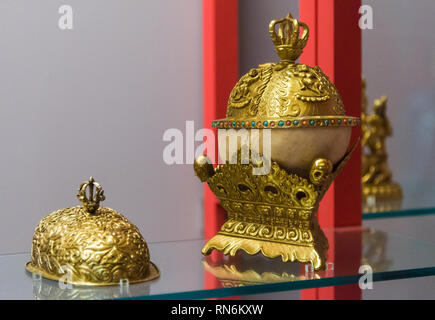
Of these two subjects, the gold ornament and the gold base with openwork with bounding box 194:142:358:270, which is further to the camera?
the gold ornament

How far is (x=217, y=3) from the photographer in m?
1.94

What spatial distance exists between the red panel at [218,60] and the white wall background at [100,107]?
0.27 feet

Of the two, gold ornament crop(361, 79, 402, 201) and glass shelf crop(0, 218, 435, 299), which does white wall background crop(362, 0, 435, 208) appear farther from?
glass shelf crop(0, 218, 435, 299)

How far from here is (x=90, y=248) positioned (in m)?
Result: 1.11

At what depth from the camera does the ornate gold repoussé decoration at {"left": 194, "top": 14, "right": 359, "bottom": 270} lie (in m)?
1.20

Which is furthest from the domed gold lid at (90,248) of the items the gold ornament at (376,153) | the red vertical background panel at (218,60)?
the gold ornament at (376,153)

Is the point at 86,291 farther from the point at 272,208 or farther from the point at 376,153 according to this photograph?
the point at 376,153

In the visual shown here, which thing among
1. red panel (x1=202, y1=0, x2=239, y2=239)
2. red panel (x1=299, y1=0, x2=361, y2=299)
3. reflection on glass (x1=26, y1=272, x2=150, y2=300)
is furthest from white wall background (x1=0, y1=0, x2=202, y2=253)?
reflection on glass (x1=26, y1=272, x2=150, y2=300)

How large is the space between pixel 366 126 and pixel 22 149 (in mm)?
1023

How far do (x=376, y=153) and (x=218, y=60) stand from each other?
0.57 m

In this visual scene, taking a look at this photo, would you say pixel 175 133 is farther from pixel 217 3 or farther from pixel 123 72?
pixel 217 3

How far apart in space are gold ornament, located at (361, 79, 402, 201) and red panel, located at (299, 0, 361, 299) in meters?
0.32

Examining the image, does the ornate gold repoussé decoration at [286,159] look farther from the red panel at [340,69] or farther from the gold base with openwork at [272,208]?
the red panel at [340,69]
